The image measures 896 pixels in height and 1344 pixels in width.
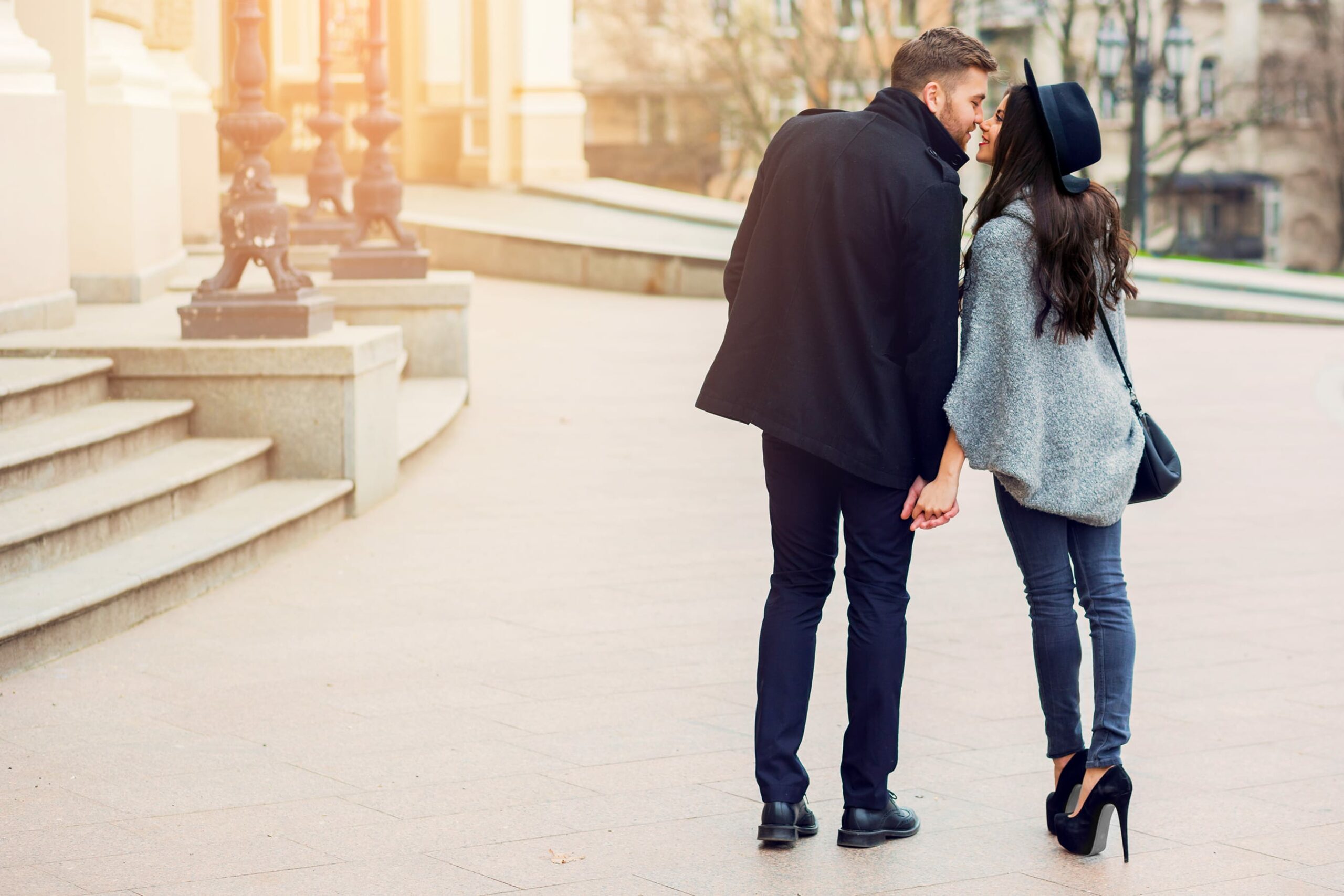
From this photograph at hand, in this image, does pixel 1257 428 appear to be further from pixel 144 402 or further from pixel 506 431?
pixel 144 402

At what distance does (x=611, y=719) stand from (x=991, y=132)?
6.78 feet

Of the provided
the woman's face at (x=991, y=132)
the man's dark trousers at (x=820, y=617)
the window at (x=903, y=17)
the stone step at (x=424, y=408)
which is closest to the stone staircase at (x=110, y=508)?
the stone step at (x=424, y=408)

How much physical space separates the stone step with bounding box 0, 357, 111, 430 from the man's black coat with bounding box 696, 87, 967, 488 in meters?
3.96

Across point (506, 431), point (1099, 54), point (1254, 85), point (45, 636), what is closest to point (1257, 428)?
point (506, 431)

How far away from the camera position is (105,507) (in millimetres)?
6289

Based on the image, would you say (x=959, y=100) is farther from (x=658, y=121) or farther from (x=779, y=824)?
(x=658, y=121)

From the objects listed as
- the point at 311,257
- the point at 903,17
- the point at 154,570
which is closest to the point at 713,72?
the point at 903,17

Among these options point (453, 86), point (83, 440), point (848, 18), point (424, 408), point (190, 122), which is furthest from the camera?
point (848, 18)

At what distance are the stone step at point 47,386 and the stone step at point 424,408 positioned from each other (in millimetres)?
1656

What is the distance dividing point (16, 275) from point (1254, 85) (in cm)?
5300

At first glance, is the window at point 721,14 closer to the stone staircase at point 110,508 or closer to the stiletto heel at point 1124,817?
the stone staircase at point 110,508

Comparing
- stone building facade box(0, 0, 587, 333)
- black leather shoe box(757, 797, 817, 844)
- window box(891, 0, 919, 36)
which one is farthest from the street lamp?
black leather shoe box(757, 797, 817, 844)

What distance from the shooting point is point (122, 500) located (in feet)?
21.1

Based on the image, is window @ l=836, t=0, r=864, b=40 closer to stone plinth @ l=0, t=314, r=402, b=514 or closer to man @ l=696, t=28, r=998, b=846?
stone plinth @ l=0, t=314, r=402, b=514
